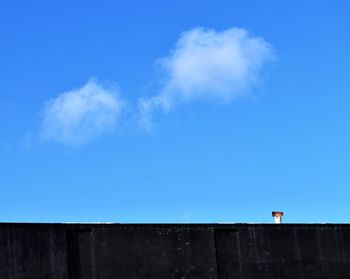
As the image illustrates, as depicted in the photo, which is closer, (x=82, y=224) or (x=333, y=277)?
(x=82, y=224)

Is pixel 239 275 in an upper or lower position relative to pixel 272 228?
lower

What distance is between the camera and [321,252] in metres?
23.2

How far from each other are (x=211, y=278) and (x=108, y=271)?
10.5ft

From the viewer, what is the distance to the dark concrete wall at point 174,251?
1956 cm

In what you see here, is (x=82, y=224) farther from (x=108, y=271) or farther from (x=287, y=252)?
(x=287, y=252)

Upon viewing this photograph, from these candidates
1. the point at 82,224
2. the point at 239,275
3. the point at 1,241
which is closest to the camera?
the point at 1,241

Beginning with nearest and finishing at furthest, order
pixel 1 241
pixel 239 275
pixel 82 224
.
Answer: pixel 1 241 → pixel 82 224 → pixel 239 275

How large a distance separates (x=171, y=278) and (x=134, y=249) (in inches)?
54.4

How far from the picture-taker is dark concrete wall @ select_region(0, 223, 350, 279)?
19.6 metres

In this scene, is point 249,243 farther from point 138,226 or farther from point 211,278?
point 138,226

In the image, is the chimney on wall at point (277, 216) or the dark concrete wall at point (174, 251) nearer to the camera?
the dark concrete wall at point (174, 251)

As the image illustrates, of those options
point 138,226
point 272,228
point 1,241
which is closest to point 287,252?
point 272,228

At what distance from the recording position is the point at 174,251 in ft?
69.6

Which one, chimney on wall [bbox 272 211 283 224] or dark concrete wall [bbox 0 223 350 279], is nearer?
dark concrete wall [bbox 0 223 350 279]
